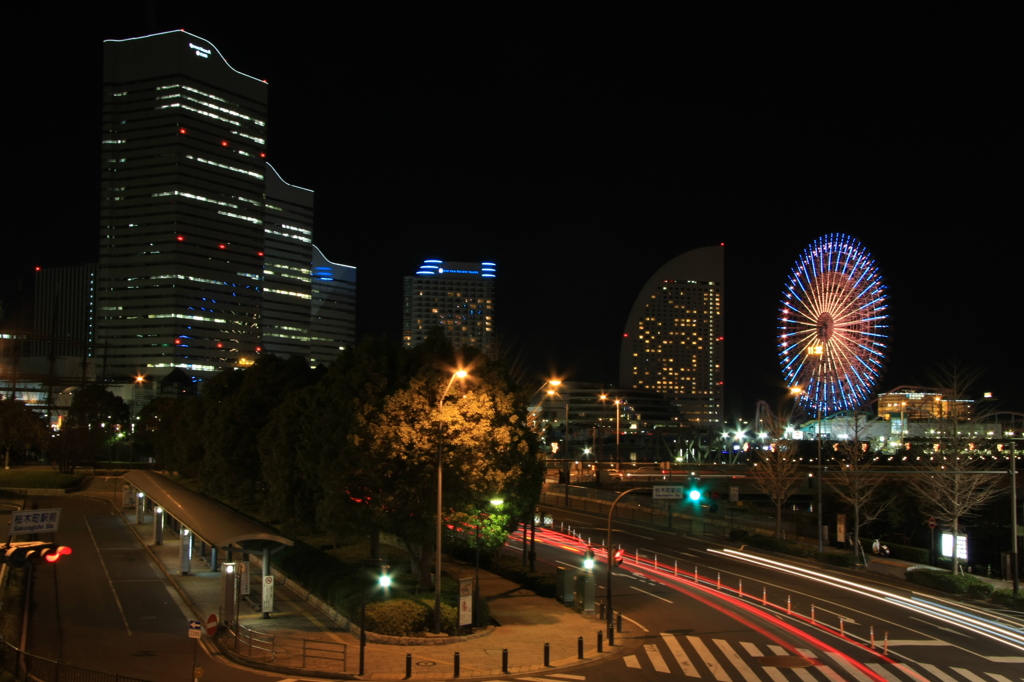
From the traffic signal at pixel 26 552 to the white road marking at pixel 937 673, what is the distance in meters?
22.1

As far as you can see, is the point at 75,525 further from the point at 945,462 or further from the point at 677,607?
the point at 945,462

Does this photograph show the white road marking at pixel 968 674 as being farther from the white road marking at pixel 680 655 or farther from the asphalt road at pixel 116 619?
the asphalt road at pixel 116 619

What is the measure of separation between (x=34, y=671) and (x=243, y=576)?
872 cm

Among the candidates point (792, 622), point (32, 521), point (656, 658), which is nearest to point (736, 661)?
point (656, 658)

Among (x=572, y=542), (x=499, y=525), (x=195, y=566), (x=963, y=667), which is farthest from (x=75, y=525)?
(x=963, y=667)

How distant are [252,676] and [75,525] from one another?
127 feet

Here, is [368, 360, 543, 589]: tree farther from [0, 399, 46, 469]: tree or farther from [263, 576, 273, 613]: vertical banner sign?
[0, 399, 46, 469]: tree

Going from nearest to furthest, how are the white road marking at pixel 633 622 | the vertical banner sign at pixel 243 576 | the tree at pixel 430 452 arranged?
the vertical banner sign at pixel 243 576 → the tree at pixel 430 452 → the white road marking at pixel 633 622

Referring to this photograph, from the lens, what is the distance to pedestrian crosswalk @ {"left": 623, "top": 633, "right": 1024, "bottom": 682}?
23422 millimetres

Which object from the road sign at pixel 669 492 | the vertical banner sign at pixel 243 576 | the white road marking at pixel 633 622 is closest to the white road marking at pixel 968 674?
the white road marking at pixel 633 622

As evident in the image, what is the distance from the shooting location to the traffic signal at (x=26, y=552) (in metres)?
19.2

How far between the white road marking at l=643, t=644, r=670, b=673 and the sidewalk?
0.49 metres

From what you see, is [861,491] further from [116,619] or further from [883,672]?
[116,619]

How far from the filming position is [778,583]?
40.9 meters
